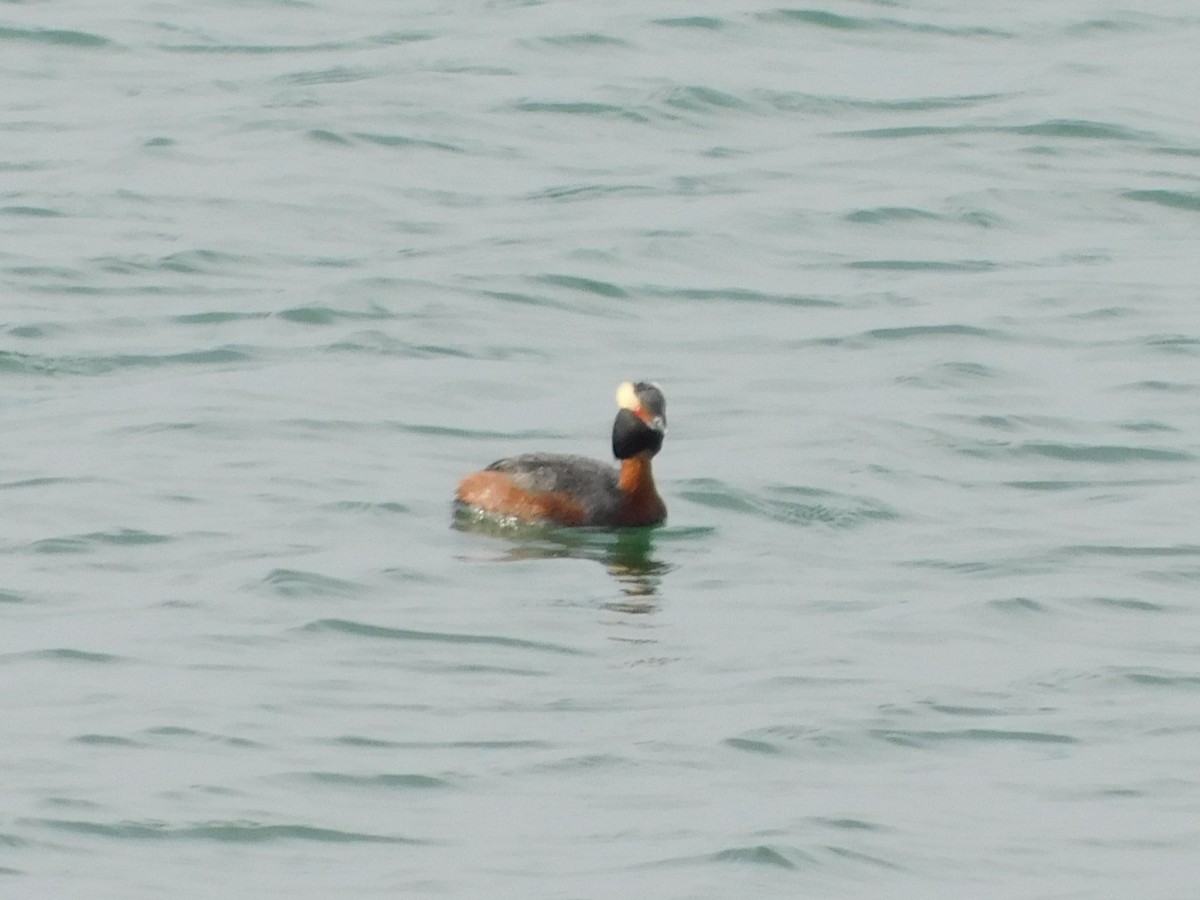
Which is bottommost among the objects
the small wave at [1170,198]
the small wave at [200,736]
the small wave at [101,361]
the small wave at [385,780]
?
the small wave at [101,361]

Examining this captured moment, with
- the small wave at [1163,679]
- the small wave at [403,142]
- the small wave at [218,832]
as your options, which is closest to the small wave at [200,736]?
the small wave at [218,832]

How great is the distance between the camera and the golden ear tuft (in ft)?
51.9

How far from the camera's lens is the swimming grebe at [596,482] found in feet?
51.3

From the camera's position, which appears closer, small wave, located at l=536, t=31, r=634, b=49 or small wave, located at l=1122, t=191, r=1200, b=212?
small wave, located at l=1122, t=191, r=1200, b=212

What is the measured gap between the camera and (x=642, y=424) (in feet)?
51.6

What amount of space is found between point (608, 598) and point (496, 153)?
439 inches

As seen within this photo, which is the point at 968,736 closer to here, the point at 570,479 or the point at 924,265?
the point at 570,479

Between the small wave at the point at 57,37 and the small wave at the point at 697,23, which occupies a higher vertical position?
the small wave at the point at 697,23

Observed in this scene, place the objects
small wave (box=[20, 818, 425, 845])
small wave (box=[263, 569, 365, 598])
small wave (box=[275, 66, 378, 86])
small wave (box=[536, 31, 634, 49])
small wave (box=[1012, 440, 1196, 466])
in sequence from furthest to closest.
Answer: small wave (box=[536, 31, 634, 49]) < small wave (box=[275, 66, 378, 86]) < small wave (box=[1012, 440, 1196, 466]) < small wave (box=[263, 569, 365, 598]) < small wave (box=[20, 818, 425, 845])

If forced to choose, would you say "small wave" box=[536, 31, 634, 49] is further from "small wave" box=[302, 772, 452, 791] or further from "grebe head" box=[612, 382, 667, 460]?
"small wave" box=[302, 772, 452, 791]

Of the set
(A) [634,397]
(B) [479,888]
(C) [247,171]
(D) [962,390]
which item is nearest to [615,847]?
(B) [479,888]

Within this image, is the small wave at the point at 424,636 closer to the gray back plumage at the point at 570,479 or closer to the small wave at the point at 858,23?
the gray back plumage at the point at 570,479

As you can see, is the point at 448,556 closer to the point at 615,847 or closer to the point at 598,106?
the point at 615,847

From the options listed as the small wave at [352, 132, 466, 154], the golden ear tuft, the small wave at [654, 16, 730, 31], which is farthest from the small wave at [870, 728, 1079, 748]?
the small wave at [654, 16, 730, 31]
